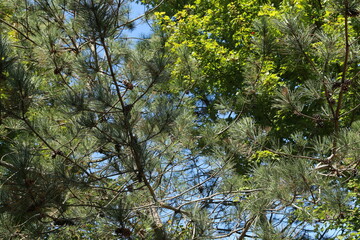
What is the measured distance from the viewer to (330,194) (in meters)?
4.16

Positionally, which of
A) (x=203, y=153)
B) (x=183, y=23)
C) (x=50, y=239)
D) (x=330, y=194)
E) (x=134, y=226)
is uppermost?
(x=183, y=23)

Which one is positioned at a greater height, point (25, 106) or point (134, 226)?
point (25, 106)

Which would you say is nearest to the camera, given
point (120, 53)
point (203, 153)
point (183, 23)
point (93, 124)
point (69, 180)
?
point (93, 124)

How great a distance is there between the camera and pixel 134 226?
4.25 metres

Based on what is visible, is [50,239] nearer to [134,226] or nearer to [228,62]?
[134,226]

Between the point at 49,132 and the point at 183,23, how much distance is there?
4222 millimetres

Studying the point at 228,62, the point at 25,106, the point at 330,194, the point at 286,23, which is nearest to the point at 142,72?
the point at 25,106

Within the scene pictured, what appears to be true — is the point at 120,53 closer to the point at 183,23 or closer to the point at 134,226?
the point at 134,226

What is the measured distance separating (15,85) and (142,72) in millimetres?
1081

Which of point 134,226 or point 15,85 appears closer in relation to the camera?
point 15,85

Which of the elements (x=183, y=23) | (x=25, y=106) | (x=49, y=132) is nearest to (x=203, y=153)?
(x=49, y=132)

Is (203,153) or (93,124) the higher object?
(203,153)

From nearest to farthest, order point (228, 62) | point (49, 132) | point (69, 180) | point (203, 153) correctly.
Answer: point (69, 180)
point (49, 132)
point (203, 153)
point (228, 62)

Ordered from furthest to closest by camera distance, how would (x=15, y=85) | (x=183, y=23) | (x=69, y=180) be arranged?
(x=183, y=23)
(x=69, y=180)
(x=15, y=85)
